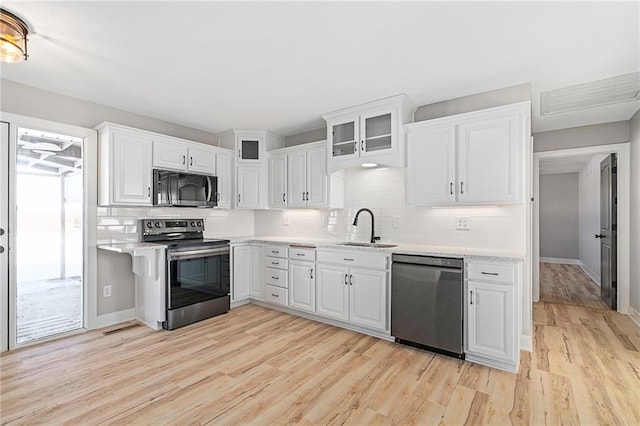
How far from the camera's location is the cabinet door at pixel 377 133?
11.1 feet

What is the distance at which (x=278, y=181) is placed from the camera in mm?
4570

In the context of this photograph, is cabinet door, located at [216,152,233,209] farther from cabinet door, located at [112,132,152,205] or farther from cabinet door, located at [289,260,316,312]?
cabinet door, located at [289,260,316,312]

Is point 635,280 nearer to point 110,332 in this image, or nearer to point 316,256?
point 316,256

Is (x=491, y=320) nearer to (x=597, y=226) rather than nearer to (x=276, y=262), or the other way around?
(x=276, y=262)

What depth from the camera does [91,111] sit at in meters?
3.51

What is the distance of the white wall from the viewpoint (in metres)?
6.02

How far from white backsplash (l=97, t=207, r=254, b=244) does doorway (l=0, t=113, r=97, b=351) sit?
14 cm

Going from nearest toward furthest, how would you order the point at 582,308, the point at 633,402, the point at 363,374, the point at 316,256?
the point at 633,402, the point at 363,374, the point at 316,256, the point at 582,308

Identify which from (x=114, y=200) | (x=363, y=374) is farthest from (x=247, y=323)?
(x=114, y=200)

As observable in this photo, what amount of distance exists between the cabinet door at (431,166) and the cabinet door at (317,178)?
1.12 metres

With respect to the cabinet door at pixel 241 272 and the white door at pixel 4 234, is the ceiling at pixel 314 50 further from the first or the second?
the cabinet door at pixel 241 272

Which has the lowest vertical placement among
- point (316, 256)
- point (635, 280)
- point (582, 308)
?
point (582, 308)

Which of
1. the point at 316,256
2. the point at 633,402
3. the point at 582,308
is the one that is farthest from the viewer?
the point at 582,308

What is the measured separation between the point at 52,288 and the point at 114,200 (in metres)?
1.10
